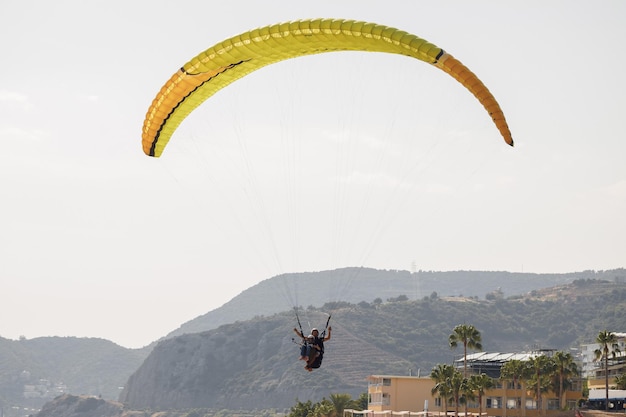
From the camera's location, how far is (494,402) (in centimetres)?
11294

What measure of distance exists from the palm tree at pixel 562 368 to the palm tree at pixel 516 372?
3.10m

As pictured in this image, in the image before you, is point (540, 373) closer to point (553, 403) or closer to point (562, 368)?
point (562, 368)

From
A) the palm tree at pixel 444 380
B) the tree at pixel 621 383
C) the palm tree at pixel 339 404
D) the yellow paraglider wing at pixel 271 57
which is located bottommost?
the palm tree at pixel 339 404

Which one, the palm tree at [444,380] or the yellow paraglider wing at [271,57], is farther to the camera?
the palm tree at [444,380]

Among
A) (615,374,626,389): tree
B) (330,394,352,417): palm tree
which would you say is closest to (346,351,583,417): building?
(330,394,352,417): palm tree

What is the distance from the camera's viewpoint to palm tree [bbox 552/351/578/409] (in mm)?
103562

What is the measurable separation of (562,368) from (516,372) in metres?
4.49

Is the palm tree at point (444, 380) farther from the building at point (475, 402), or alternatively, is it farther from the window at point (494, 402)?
the window at point (494, 402)

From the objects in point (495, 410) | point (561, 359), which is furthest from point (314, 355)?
point (495, 410)

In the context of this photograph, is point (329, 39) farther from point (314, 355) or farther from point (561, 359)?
point (561, 359)

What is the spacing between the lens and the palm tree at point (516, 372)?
10400 centimetres

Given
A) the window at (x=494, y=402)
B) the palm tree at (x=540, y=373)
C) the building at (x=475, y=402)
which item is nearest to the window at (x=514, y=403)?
the building at (x=475, y=402)

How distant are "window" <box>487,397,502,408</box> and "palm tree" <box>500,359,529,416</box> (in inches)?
156

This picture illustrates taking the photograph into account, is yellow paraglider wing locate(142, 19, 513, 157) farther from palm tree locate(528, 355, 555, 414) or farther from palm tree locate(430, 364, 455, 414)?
palm tree locate(528, 355, 555, 414)
